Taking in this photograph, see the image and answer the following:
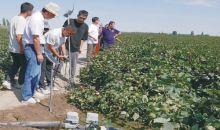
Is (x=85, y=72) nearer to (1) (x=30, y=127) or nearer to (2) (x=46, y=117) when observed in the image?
(2) (x=46, y=117)

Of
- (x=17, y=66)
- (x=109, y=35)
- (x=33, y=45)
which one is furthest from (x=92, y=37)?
(x=33, y=45)

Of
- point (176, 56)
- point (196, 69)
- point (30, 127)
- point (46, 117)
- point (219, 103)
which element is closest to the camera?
point (219, 103)

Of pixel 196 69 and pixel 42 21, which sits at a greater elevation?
pixel 42 21

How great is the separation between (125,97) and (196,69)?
3170mm

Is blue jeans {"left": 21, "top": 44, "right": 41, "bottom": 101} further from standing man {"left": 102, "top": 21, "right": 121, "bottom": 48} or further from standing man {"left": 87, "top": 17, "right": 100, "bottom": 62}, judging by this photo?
standing man {"left": 102, "top": 21, "right": 121, "bottom": 48}

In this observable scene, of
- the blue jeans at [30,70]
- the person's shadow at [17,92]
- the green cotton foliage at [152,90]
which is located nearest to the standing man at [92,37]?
the green cotton foliage at [152,90]

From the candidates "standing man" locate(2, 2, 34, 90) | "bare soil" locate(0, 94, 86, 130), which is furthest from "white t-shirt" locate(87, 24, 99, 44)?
"bare soil" locate(0, 94, 86, 130)

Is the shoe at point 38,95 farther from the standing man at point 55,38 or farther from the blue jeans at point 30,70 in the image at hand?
the standing man at point 55,38

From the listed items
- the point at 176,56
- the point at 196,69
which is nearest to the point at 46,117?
the point at 196,69

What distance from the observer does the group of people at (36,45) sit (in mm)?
8164

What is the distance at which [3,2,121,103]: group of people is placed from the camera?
8.16 meters

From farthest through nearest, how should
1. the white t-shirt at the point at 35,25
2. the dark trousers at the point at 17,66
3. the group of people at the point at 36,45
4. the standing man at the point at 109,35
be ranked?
the standing man at the point at 109,35, the dark trousers at the point at 17,66, the group of people at the point at 36,45, the white t-shirt at the point at 35,25

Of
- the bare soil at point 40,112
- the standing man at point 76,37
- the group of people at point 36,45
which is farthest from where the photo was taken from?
the standing man at point 76,37

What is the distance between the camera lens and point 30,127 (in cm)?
699
